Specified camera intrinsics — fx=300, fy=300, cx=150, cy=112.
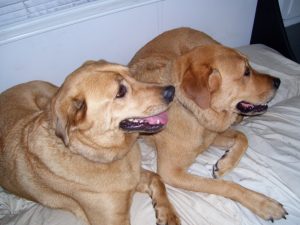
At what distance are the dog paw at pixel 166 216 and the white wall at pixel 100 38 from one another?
1.82 metres

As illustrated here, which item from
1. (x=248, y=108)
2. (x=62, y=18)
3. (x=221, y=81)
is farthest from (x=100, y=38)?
(x=248, y=108)

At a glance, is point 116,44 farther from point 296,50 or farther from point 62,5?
point 296,50

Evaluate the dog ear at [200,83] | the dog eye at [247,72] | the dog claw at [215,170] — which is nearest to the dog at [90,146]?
the dog ear at [200,83]

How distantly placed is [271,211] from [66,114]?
5.27ft

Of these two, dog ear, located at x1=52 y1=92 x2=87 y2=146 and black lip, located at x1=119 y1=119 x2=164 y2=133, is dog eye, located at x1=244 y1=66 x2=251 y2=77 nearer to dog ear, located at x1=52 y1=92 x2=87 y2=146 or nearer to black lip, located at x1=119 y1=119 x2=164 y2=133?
black lip, located at x1=119 y1=119 x2=164 y2=133

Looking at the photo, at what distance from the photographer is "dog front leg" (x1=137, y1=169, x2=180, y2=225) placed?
2.22m

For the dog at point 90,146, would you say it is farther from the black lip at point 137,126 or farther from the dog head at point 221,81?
the dog head at point 221,81

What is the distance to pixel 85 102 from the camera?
6.04ft

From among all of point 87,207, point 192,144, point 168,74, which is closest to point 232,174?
point 192,144

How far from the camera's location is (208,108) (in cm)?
223

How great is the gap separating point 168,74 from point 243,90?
58cm

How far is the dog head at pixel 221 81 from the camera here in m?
2.11

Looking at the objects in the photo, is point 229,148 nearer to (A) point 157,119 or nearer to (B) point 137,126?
(A) point 157,119

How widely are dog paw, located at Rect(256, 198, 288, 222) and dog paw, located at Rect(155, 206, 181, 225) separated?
2.00 feet
